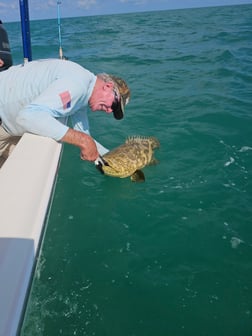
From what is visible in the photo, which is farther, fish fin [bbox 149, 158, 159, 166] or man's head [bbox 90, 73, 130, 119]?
fish fin [bbox 149, 158, 159, 166]

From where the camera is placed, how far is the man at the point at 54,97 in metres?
2.88

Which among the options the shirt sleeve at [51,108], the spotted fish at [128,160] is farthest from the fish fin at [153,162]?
the shirt sleeve at [51,108]

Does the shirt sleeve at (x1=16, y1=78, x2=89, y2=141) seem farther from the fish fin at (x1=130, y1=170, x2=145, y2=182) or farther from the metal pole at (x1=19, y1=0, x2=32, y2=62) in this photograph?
the metal pole at (x1=19, y1=0, x2=32, y2=62)

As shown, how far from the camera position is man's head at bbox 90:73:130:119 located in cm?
335

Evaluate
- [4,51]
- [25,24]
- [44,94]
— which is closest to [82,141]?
[44,94]

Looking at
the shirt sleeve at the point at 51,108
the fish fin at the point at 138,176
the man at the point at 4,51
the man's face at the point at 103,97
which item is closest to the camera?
the shirt sleeve at the point at 51,108

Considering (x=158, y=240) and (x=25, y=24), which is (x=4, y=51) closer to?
(x=25, y=24)

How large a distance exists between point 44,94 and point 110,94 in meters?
0.76

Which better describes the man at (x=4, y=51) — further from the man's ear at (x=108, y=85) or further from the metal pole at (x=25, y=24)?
the man's ear at (x=108, y=85)

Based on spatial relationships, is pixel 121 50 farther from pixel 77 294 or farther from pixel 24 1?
pixel 77 294

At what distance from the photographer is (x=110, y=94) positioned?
3406 mm

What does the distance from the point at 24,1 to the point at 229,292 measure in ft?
17.9

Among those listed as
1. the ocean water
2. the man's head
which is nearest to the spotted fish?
the ocean water

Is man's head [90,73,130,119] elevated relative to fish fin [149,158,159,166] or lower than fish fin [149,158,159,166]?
elevated
